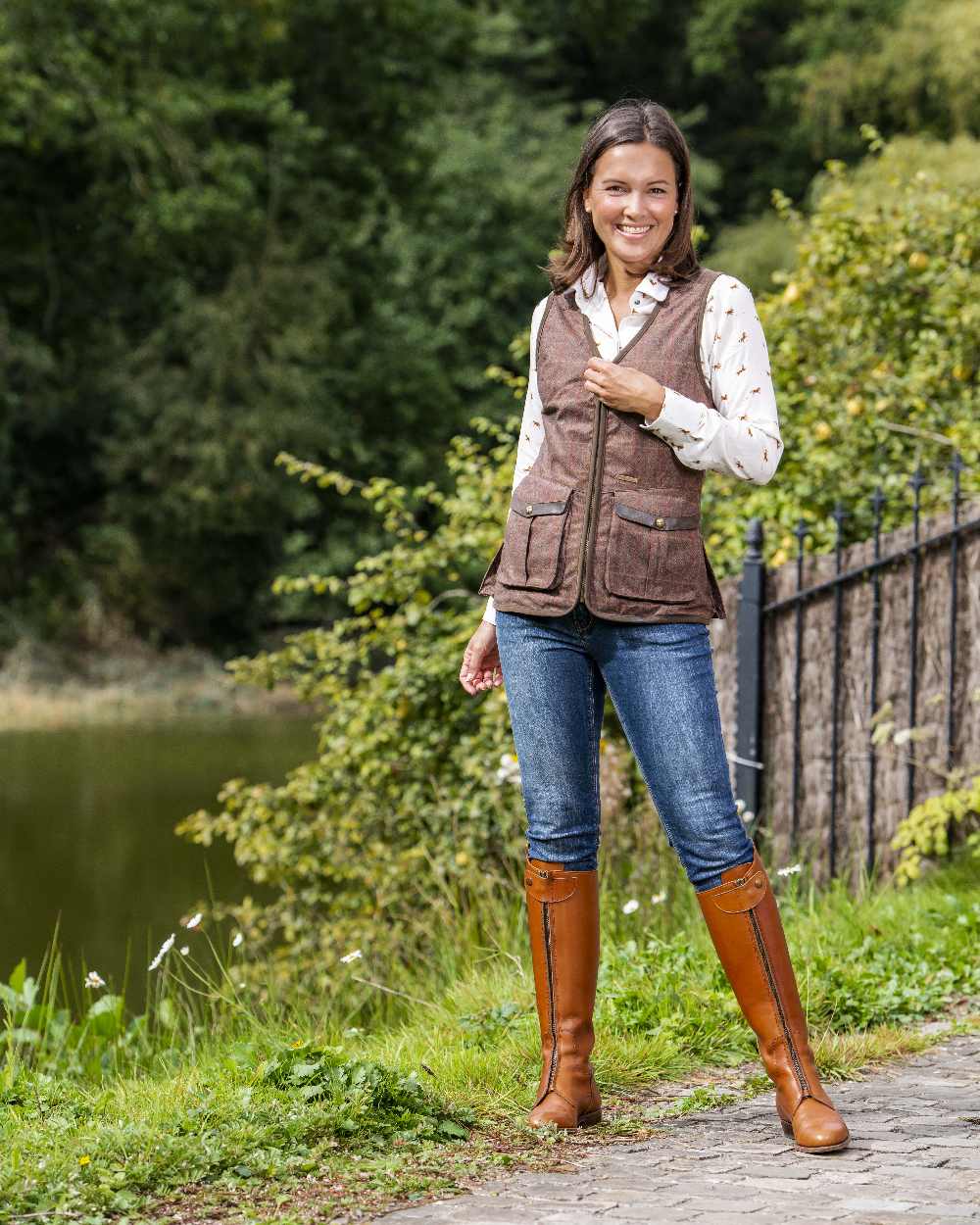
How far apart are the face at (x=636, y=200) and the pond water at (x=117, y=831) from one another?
11.6 ft

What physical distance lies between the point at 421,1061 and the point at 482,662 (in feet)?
2.95

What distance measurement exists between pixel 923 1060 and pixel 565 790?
1.20m

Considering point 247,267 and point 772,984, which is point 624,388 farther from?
point 247,267

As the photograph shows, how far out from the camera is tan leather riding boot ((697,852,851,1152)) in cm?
320

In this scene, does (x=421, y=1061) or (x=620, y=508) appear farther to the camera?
(x=421, y=1061)

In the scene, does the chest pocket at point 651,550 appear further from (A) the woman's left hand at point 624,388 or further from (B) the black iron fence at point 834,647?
(B) the black iron fence at point 834,647

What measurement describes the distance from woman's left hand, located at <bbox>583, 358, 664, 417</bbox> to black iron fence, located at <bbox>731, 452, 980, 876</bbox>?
2.69m

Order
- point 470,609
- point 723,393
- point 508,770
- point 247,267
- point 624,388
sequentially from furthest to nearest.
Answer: point 247,267
point 470,609
point 508,770
point 723,393
point 624,388

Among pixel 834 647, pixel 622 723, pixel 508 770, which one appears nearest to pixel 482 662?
pixel 622 723

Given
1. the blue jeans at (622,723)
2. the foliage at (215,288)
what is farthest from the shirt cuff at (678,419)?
the foliage at (215,288)

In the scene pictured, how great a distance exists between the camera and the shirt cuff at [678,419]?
3.15m

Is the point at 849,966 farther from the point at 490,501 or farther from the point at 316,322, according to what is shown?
the point at 316,322

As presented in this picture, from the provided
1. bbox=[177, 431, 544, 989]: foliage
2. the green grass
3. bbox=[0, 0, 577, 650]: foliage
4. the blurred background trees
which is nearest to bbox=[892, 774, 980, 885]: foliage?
the green grass

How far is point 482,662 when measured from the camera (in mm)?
3598
